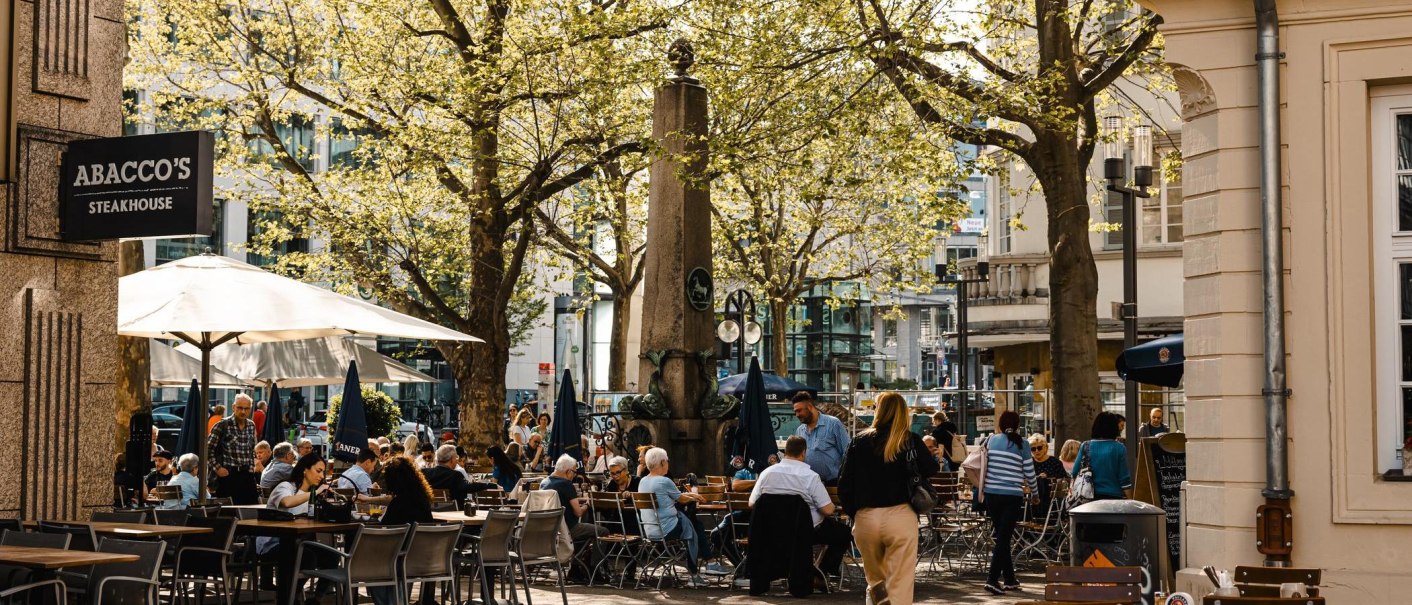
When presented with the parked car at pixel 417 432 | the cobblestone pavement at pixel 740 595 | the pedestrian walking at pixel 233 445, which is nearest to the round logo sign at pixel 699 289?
the cobblestone pavement at pixel 740 595

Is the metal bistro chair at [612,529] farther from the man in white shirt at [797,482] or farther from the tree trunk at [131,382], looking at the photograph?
the tree trunk at [131,382]

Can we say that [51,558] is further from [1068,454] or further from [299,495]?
[1068,454]

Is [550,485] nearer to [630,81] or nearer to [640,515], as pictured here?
[640,515]

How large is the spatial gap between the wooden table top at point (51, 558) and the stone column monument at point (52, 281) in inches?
86.8

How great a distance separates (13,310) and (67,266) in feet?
1.71

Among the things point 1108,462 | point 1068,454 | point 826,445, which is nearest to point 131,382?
point 826,445

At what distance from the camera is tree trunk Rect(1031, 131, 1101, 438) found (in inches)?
763

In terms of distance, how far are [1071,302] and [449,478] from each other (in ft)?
25.9

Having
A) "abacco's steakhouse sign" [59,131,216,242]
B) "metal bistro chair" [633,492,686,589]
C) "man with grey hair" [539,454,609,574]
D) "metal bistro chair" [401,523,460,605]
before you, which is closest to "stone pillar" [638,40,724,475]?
"metal bistro chair" [633,492,686,589]

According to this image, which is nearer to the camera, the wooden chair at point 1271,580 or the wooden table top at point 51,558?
the wooden chair at point 1271,580

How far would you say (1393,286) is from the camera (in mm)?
9750

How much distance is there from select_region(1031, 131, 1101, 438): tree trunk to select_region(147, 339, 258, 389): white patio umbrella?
10.7 m

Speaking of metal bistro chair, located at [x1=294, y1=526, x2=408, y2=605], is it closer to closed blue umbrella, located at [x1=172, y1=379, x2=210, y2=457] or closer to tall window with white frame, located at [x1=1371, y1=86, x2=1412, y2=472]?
tall window with white frame, located at [x1=1371, y1=86, x2=1412, y2=472]

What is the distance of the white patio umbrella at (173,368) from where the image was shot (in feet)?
72.1
